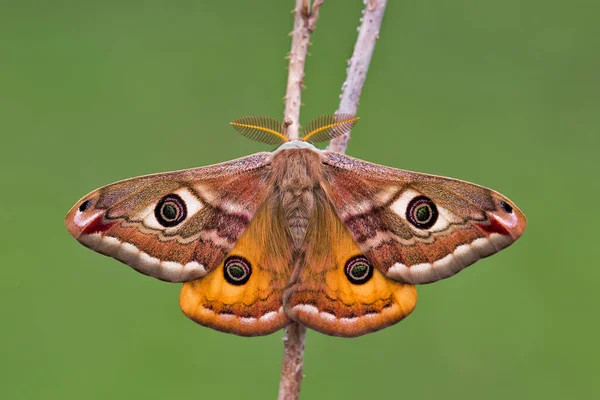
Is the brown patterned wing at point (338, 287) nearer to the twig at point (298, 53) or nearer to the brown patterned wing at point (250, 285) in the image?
the brown patterned wing at point (250, 285)

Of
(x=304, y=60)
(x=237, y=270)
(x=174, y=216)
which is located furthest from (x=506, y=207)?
(x=174, y=216)

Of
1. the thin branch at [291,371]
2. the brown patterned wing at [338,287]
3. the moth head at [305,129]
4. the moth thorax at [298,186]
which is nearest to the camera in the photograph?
the thin branch at [291,371]

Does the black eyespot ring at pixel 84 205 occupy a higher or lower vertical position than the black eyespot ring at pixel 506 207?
lower

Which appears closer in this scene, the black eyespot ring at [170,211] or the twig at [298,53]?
the twig at [298,53]

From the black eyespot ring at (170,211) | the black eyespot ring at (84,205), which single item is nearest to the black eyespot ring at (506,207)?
the black eyespot ring at (170,211)

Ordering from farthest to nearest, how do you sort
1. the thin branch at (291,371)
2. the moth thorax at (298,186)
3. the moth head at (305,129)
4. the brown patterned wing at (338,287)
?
1. the moth thorax at (298,186)
2. the brown patterned wing at (338,287)
3. the moth head at (305,129)
4. the thin branch at (291,371)

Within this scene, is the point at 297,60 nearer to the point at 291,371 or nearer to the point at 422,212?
the point at 422,212
